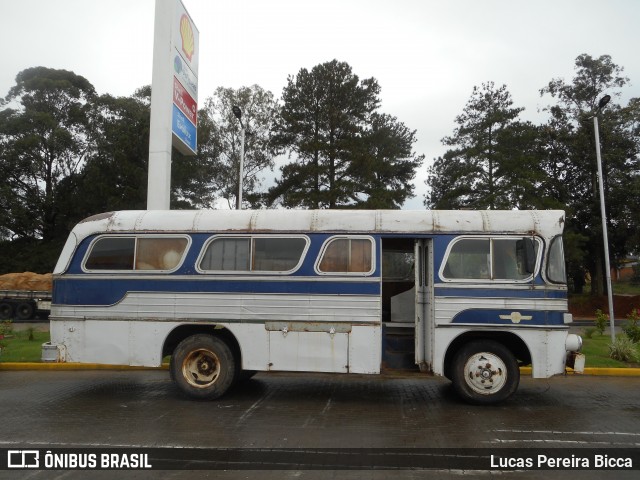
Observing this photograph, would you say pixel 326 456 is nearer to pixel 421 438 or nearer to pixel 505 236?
pixel 421 438

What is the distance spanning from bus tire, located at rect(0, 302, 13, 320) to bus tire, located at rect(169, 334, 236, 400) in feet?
73.2

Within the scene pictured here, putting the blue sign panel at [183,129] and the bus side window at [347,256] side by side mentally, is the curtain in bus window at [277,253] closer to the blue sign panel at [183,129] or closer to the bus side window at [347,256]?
the bus side window at [347,256]

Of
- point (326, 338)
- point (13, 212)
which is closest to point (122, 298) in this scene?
point (326, 338)

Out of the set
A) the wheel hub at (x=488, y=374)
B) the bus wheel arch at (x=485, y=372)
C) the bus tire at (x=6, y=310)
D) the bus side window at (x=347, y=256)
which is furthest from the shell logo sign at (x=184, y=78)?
the bus tire at (x=6, y=310)

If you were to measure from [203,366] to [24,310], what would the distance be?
22.2m

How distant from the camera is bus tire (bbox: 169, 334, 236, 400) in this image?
334 inches

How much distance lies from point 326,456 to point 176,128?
11.2 metres

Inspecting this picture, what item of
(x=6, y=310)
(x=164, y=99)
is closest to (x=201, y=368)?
(x=164, y=99)

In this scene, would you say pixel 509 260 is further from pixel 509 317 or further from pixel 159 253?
pixel 159 253

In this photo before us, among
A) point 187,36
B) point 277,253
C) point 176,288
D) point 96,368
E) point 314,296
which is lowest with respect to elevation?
point 96,368

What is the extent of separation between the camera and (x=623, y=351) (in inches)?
478

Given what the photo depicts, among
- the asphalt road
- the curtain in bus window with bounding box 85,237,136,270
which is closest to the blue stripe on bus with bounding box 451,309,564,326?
the asphalt road

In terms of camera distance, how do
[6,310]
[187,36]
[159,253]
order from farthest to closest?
[6,310], [187,36], [159,253]

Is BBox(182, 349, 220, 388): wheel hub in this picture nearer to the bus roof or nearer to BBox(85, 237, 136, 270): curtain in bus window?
BBox(85, 237, 136, 270): curtain in bus window
